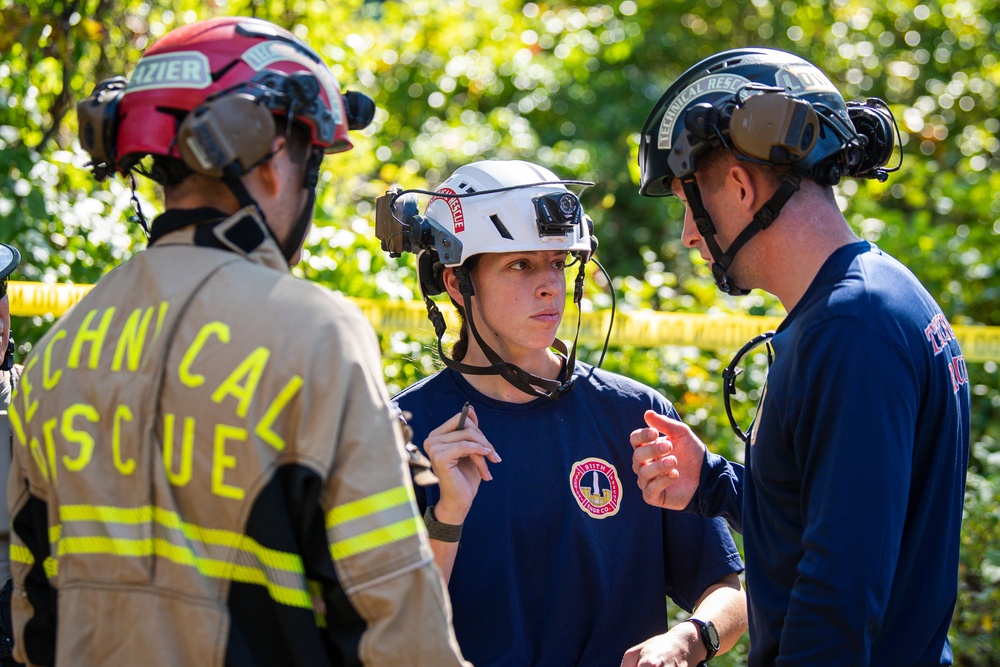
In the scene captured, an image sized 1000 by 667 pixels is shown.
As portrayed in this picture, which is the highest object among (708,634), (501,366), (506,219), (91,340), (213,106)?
(213,106)

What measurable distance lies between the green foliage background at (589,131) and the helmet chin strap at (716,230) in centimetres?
141

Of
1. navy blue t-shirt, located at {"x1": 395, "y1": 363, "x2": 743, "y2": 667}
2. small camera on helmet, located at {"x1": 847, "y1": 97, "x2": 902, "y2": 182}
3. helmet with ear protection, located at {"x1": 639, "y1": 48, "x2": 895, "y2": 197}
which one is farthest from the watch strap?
small camera on helmet, located at {"x1": 847, "y1": 97, "x2": 902, "y2": 182}

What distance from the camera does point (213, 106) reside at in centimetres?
187

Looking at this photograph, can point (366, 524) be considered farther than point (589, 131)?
No

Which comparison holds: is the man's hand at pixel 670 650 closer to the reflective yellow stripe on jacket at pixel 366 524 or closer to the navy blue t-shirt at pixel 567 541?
the navy blue t-shirt at pixel 567 541

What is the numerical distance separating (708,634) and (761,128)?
54.2 inches

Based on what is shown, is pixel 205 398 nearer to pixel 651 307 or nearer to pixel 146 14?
pixel 651 307

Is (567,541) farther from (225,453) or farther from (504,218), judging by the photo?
(225,453)

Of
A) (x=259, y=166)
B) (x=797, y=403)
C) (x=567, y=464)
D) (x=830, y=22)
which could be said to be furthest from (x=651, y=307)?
(x=830, y=22)

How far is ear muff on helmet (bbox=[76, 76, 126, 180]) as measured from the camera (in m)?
2.01

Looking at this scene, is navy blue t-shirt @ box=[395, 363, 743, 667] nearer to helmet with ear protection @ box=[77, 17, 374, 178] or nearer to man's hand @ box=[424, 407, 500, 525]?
man's hand @ box=[424, 407, 500, 525]

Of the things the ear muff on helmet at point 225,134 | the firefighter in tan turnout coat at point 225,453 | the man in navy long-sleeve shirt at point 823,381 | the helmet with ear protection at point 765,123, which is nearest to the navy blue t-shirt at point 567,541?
the man in navy long-sleeve shirt at point 823,381

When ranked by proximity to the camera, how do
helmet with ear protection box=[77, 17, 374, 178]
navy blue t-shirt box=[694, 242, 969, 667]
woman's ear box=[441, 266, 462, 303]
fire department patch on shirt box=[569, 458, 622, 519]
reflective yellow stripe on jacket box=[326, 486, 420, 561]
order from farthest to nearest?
woman's ear box=[441, 266, 462, 303] → fire department patch on shirt box=[569, 458, 622, 519] → navy blue t-shirt box=[694, 242, 969, 667] → helmet with ear protection box=[77, 17, 374, 178] → reflective yellow stripe on jacket box=[326, 486, 420, 561]

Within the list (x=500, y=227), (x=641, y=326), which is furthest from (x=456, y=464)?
(x=641, y=326)
